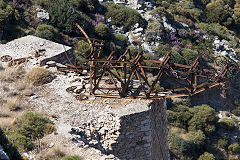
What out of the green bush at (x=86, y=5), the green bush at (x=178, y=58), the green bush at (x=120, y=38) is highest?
the green bush at (x=86, y=5)

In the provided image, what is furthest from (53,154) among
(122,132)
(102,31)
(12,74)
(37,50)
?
(102,31)

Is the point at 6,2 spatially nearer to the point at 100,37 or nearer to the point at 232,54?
the point at 100,37

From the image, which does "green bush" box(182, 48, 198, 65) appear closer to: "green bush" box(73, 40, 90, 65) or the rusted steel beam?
"green bush" box(73, 40, 90, 65)

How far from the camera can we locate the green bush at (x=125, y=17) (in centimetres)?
3127

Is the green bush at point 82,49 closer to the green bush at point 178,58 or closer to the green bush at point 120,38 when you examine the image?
the green bush at point 120,38

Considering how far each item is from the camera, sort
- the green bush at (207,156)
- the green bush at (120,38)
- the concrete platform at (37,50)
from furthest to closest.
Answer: the green bush at (120,38)
the green bush at (207,156)
the concrete platform at (37,50)

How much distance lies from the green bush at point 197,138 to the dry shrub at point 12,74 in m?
14.4

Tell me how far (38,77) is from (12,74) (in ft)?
4.28

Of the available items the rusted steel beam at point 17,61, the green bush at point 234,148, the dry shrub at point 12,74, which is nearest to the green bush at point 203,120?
the green bush at point 234,148

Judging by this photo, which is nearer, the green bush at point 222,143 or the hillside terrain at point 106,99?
the hillside terrain at point 106,99

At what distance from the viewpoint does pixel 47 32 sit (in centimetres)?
2327

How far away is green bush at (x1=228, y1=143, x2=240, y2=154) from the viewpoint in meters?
Result: 24.2

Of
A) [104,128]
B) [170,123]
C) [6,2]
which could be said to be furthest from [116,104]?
[6,2]

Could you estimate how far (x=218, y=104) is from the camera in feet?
97.3
